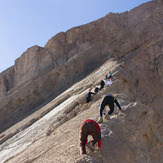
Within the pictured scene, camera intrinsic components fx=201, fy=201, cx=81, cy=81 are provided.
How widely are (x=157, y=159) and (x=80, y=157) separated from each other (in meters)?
3.03

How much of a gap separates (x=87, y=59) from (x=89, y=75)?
534cm

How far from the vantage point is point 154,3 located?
96.3 ft

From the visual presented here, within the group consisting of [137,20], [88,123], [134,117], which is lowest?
[134,117]

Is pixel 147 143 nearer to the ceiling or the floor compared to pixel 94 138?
nearer to the floor

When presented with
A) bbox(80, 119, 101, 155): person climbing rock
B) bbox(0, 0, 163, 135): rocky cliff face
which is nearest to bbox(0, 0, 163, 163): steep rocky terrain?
bbox(0, 0, 163, 135): rocky cliff face

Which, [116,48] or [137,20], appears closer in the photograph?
[116,48]

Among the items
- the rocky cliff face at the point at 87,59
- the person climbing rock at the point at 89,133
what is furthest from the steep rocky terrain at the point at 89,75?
the person climbing rock at the point at 89,133

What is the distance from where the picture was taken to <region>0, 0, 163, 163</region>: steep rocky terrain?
10109 millimetres

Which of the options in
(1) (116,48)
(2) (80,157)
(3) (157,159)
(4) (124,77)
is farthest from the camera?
(1) (116,48)

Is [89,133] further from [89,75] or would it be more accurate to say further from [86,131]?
[89,75]

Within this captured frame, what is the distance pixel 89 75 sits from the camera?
18234 millimetres

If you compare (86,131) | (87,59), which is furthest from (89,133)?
(87,59)

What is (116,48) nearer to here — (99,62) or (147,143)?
(99,62)

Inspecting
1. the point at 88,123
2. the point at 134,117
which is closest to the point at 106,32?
the point at 134,117
